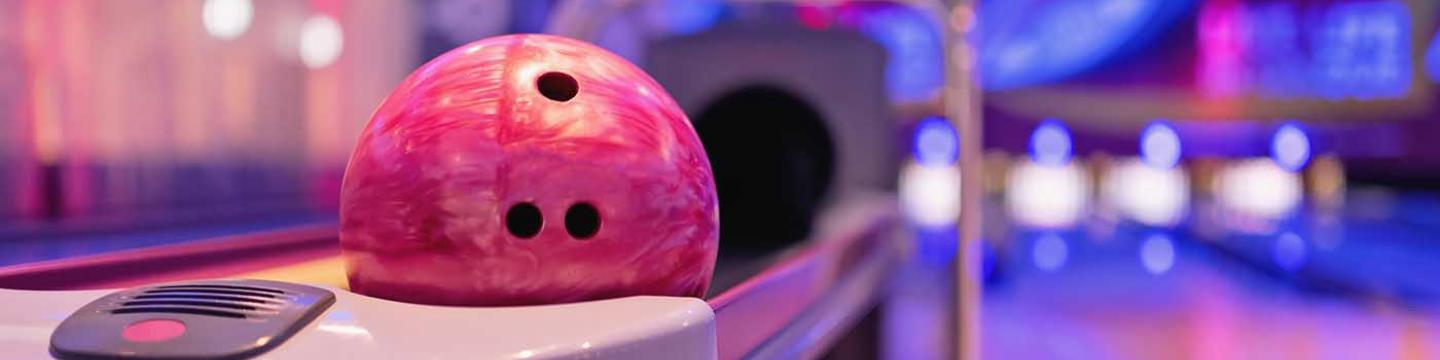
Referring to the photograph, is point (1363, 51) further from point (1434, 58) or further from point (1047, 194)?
point (1047, 194)

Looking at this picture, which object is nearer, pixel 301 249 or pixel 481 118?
pixel 481 118

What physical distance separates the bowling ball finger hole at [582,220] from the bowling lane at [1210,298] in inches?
96.0

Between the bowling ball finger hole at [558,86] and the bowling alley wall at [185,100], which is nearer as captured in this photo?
the bowling ball finger hole at [558,86]

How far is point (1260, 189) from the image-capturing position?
7883mm

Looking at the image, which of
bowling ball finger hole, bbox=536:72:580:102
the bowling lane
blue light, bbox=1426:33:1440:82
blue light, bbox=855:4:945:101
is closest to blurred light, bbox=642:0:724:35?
blue light, bbox=855:4:945:101

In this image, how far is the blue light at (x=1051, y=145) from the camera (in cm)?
825

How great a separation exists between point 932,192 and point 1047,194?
904 mm

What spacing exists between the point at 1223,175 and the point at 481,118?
8047 mm

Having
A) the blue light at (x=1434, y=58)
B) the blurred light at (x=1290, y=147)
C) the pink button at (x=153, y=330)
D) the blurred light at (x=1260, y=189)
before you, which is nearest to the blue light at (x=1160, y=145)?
the blurred light at (x=1260, y=189)

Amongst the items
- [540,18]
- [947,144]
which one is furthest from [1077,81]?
[540,18]

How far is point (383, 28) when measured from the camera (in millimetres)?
4008

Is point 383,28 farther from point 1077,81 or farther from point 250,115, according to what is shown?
point 1077,81

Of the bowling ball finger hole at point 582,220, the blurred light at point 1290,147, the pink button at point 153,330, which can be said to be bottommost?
the blurred light at point 1290,147

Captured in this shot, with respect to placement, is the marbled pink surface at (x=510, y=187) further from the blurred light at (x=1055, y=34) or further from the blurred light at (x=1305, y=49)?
the blurred light at (x=1305, y=49)
